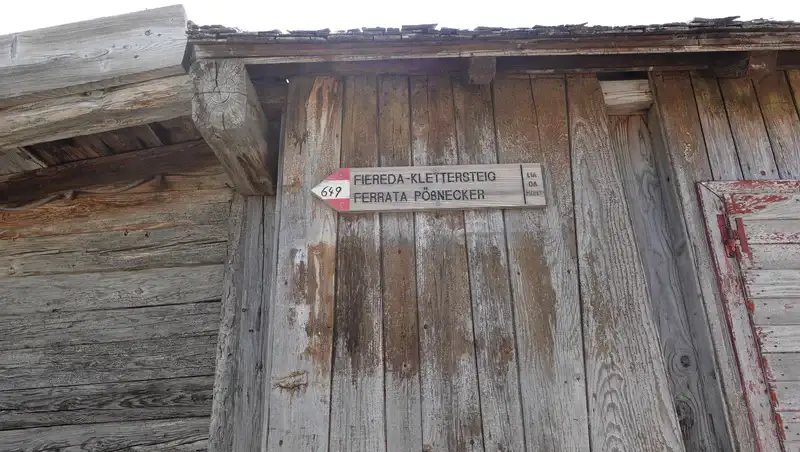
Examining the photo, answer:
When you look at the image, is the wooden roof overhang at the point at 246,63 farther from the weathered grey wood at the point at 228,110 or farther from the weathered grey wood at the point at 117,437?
the weathered grey wood at the point at 117,437

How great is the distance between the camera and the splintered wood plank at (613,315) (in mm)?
2125

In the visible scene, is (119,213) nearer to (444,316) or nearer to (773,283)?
(444,316)

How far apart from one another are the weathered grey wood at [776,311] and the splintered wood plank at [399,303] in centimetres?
147

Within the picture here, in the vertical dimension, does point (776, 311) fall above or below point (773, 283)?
below

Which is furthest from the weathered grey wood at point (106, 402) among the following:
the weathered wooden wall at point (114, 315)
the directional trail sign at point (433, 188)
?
the directional trail sign at point (433, 188)

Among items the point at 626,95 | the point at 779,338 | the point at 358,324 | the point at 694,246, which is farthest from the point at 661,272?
the point at 358,324

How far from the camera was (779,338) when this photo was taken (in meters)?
2.26

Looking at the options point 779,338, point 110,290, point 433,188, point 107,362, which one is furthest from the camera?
point 110,290

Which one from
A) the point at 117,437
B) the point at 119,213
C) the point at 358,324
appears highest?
the point at 119,213

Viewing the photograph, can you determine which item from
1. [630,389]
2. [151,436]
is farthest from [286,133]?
[630,389]

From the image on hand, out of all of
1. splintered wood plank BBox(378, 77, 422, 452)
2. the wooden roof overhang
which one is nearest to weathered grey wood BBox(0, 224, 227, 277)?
the wooden roof overhang

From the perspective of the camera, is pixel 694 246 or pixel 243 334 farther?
pixel 243 334

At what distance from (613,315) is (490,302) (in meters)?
0.52

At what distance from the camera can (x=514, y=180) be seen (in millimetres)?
2506
